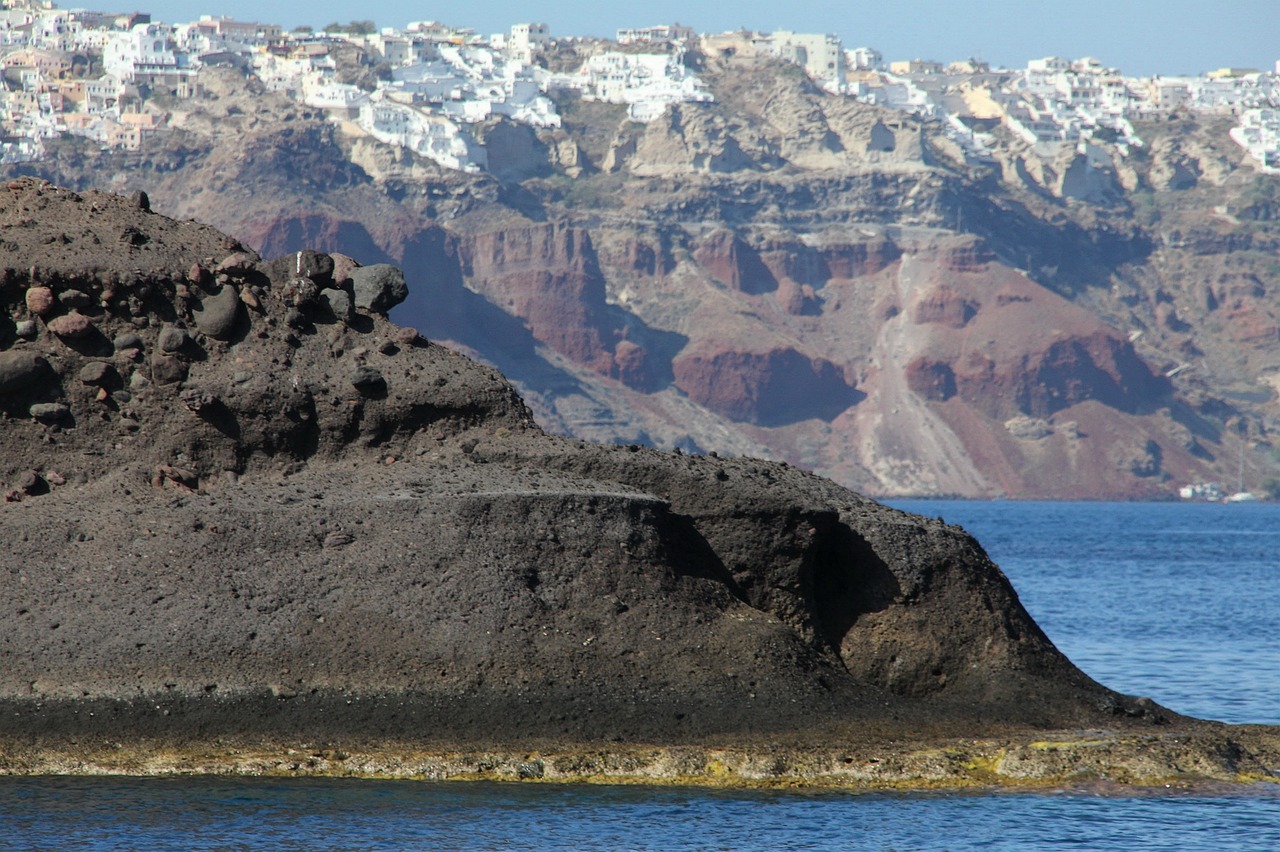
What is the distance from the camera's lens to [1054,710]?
20.6m

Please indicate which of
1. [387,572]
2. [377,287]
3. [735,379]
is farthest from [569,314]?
[387,572]

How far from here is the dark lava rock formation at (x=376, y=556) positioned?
60.3 ft

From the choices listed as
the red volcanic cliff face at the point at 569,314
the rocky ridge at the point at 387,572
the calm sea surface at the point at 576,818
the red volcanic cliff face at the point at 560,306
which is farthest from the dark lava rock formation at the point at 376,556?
the red volcanic cliff face at the point at 560,306

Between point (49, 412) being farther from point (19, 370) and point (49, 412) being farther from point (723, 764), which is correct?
point (723, 764)

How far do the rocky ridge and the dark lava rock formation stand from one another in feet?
0.12

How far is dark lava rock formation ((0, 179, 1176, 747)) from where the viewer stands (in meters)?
18.4

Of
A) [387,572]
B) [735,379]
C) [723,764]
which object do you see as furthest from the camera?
[735,379]

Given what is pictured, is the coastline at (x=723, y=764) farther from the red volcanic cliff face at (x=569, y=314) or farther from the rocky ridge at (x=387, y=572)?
the red volcanic cliff face at (x=569, y=314)

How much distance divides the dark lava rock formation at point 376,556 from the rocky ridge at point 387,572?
0.12 ft

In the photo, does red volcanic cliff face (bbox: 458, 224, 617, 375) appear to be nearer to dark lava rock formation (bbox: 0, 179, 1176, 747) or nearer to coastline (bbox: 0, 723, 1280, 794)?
dark lava rock formation (bbox: 0, 179, 1176, 747)

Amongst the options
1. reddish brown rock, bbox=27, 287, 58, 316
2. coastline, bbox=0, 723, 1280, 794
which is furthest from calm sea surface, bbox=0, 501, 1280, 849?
reddish brown rock, bbox=27, 287, 58, 316

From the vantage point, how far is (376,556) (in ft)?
63.3

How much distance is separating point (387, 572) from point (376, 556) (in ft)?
0.84

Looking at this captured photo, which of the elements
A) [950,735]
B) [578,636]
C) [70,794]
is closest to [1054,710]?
[950,735]
